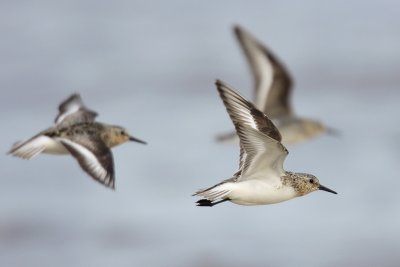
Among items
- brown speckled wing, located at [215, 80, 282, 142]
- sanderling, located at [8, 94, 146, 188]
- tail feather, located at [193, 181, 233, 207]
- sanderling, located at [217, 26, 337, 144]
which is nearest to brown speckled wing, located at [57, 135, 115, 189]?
sanderling, located at [8, 94, 146, 188]

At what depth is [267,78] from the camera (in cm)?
970

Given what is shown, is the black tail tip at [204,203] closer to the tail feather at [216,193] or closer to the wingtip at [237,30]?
the tail feather at [216,193]

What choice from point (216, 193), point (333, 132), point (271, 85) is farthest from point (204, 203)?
point (333, 132)

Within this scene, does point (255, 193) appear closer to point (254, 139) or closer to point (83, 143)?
point (254, 139)

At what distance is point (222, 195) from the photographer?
4.84 metres

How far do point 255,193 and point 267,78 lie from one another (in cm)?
490

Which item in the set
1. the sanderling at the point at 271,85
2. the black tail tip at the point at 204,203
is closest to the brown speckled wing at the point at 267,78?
the sanderling at the point at 271,85

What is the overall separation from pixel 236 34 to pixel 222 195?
498 cm

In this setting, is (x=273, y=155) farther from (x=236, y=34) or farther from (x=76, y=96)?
(x=236, y=34)

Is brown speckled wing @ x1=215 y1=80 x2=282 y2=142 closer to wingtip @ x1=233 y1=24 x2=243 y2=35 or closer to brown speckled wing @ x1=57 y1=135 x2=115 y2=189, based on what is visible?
brown speckled wing @ x1=57 y1=135 x2=115 y2=189

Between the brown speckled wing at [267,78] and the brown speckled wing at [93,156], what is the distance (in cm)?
342

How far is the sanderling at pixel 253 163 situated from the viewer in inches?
191

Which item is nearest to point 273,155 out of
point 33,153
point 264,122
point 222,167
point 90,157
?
point 264,122

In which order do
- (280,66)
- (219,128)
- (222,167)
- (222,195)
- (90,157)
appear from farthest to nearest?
(219,128) < (222,167) < (280,66) < (90,157) < (222,195)
